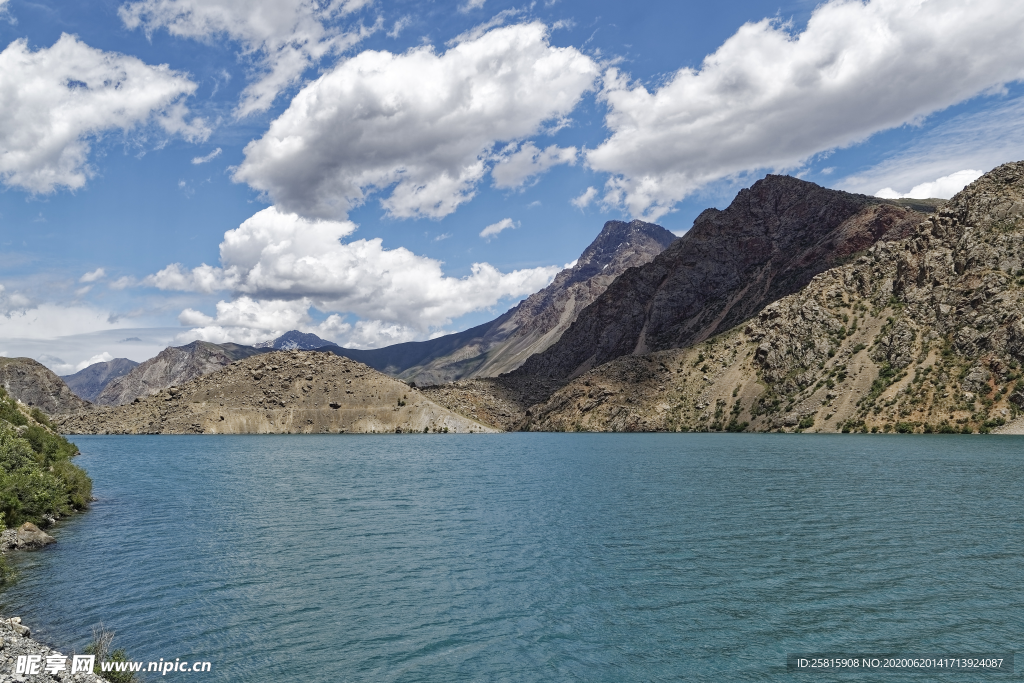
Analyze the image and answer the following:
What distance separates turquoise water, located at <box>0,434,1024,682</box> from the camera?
924 inches

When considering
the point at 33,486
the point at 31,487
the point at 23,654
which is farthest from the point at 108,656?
the point at 33,486

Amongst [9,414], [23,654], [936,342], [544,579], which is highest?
[936,342]

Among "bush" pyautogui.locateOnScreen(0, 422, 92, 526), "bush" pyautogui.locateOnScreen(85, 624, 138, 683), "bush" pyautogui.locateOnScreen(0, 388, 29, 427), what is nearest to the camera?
"bush" pyautogui.locateOnScreen(85, 624, 138, 683)

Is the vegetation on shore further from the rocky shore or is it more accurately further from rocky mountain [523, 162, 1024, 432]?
rocky mountain [523, 162, 1024, 432]

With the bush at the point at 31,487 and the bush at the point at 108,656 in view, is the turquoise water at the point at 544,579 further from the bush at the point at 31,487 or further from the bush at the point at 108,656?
the bush at the point at 31,487

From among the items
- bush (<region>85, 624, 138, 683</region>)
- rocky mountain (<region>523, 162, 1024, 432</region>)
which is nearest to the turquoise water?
bush (<region>85, 624, 138, 683</region>)

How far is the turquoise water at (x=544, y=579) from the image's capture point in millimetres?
23469

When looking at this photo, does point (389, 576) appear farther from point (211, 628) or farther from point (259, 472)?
point (259, 472)

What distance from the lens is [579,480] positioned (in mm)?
75438

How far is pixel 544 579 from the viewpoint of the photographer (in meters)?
33.0

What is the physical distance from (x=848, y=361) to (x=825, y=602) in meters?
181

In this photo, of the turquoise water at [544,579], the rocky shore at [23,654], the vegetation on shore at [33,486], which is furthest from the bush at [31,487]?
the rocky shore at [23,654]

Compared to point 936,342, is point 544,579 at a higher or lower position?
lower

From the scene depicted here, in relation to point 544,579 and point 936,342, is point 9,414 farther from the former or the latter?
point 936,342
